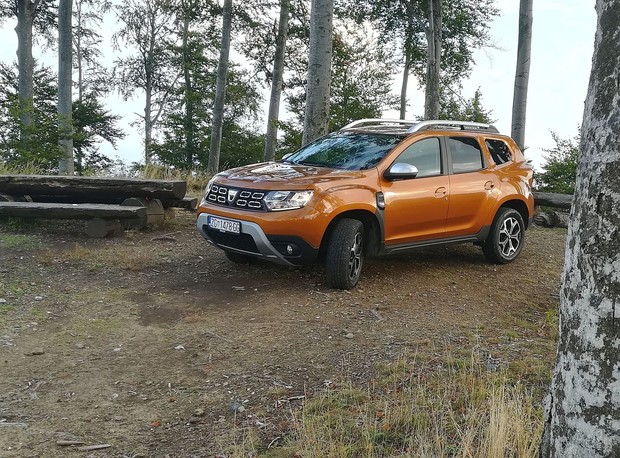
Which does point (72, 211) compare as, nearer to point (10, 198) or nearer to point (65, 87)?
point (10, 198)

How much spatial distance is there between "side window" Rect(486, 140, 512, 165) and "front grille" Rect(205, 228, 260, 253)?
378 cm

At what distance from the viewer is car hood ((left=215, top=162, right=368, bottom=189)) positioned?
662 centimetres

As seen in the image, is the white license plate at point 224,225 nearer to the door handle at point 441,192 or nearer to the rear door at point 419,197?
the rear door at point 419,197

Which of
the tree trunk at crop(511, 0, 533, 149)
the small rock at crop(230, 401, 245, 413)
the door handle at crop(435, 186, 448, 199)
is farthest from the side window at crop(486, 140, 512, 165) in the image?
the tree trunk at crop(511, 0, 533, 149)

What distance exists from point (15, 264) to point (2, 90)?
86.1 feet

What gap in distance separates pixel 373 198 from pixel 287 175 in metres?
1.00

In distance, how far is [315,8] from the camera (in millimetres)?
10328

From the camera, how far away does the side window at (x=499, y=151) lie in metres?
8.41

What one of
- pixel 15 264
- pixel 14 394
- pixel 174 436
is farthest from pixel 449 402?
pixel 15 264

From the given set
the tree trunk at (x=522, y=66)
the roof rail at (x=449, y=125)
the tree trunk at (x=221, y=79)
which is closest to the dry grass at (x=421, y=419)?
the roof rail at (x=449, y=125)

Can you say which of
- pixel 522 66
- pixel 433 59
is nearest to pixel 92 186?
pixel 522 66

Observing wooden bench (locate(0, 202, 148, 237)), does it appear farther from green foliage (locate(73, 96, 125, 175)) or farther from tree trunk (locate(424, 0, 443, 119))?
green foliage (locate(73, 96, 125, 175))

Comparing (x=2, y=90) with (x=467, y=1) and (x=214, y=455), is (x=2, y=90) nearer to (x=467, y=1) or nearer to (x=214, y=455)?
(x=467, y=1)

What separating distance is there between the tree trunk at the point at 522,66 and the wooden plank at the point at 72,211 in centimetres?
934
